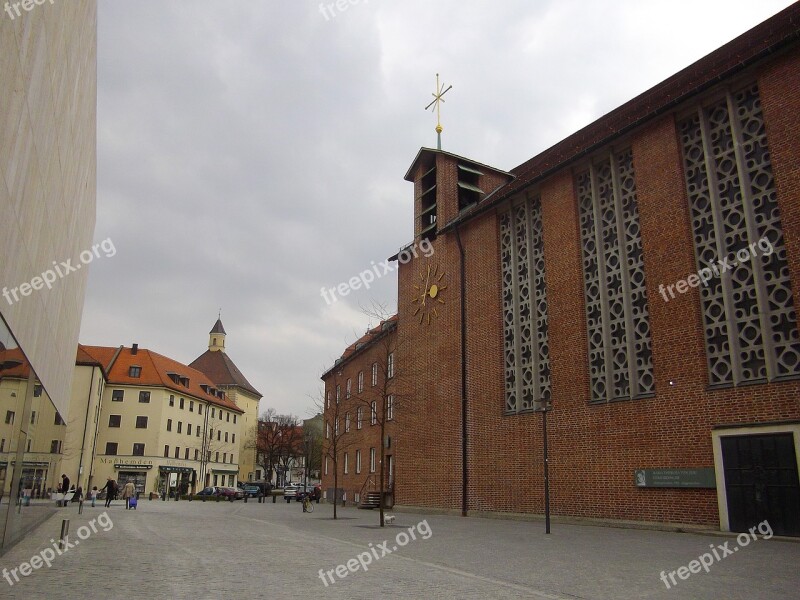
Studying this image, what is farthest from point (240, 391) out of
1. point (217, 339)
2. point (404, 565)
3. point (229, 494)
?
point (404, 565)

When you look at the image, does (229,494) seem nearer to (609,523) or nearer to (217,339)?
(609,523)

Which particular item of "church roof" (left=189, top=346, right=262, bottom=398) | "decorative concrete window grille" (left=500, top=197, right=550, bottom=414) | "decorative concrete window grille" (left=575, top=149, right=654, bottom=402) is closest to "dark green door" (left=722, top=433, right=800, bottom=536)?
"decorative concrete window grille" (left=575, top=149, right=654, bottom=402)

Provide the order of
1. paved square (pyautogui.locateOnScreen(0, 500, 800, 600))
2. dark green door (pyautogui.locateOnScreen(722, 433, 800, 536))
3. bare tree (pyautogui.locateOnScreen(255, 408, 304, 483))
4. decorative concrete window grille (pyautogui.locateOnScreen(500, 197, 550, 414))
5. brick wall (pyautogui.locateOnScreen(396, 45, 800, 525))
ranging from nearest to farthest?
paved square (pyautogui.locateOnScreen(0, 500, 800, 600)), dark green door (pyautogui.locateOnScreen(722, 433, 800, 536)), brick wall (pyautogui.locateOnScreen(396, 45, 800, 525)), decorative concrete window grille (pyautogui.locateOnScreen(500, 197, 550, 414)), bare tree (pyautogui.locateOnScreen(255, 408, 304, 483))

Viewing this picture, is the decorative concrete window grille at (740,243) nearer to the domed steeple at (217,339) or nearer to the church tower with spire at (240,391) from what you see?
the church tower with spire at (240,391)

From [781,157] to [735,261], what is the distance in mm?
2835

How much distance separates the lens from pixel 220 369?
92250 millimetres

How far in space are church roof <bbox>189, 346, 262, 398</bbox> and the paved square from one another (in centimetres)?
7580

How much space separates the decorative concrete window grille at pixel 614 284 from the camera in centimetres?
1877

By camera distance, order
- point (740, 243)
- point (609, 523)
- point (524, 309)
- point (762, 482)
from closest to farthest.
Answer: point (762, 482)
point (740, 243)
point (609, 523)
point (524, 309)

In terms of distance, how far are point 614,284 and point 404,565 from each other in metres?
12.8

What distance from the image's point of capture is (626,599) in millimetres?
7578

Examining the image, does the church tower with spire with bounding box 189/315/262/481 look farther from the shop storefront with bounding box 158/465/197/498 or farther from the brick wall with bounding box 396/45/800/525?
the brick wall with bounding box 396/45/800/525

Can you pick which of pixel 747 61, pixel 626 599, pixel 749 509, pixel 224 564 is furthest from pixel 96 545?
pixel 747 61

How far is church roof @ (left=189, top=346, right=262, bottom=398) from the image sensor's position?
90.6 metres
